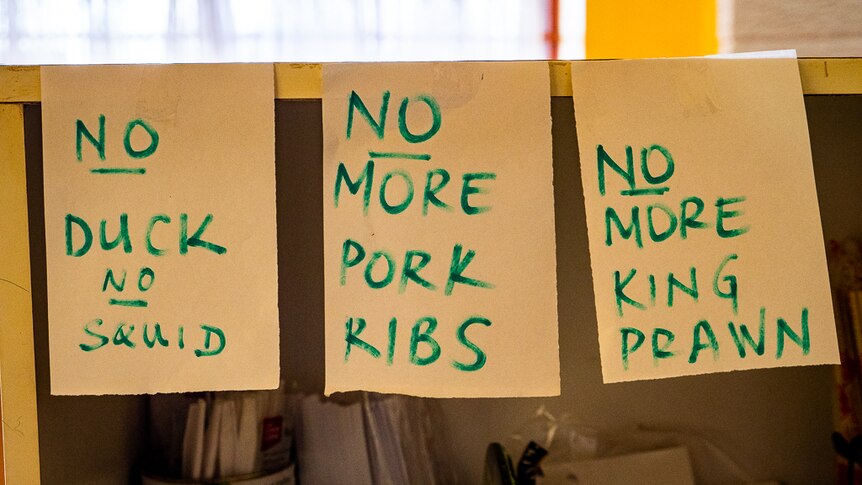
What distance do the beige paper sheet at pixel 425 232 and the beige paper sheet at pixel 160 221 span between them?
2.3 inches

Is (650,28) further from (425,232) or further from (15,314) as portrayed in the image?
(15,314)

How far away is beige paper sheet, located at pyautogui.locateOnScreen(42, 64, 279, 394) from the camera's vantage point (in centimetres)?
53

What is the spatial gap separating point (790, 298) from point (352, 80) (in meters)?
0.38

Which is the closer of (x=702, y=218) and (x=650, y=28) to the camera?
(x=702, y=218)

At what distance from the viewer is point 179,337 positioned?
530 millimetres

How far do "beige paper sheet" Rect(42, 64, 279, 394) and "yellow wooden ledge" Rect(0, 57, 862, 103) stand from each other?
0.5 inches

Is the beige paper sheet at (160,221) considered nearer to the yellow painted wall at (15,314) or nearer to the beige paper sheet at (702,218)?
the yellow painted wall at (15,314)

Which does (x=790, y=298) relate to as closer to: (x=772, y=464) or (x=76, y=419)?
(x=772, y=464)

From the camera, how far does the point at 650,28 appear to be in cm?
186

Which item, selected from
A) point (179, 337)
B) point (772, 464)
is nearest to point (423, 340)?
point (179, 337)

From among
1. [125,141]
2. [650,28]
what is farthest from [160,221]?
[650,28]

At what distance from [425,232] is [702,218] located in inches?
8.4

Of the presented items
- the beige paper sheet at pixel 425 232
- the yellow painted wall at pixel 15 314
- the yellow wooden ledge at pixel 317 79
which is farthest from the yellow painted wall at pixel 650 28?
the yellow painted wall at pixel 15 314

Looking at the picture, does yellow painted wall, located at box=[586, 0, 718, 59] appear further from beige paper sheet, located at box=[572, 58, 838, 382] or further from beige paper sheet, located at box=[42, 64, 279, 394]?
beige paper sheet, located at box=[42, 64, 279, 394]
